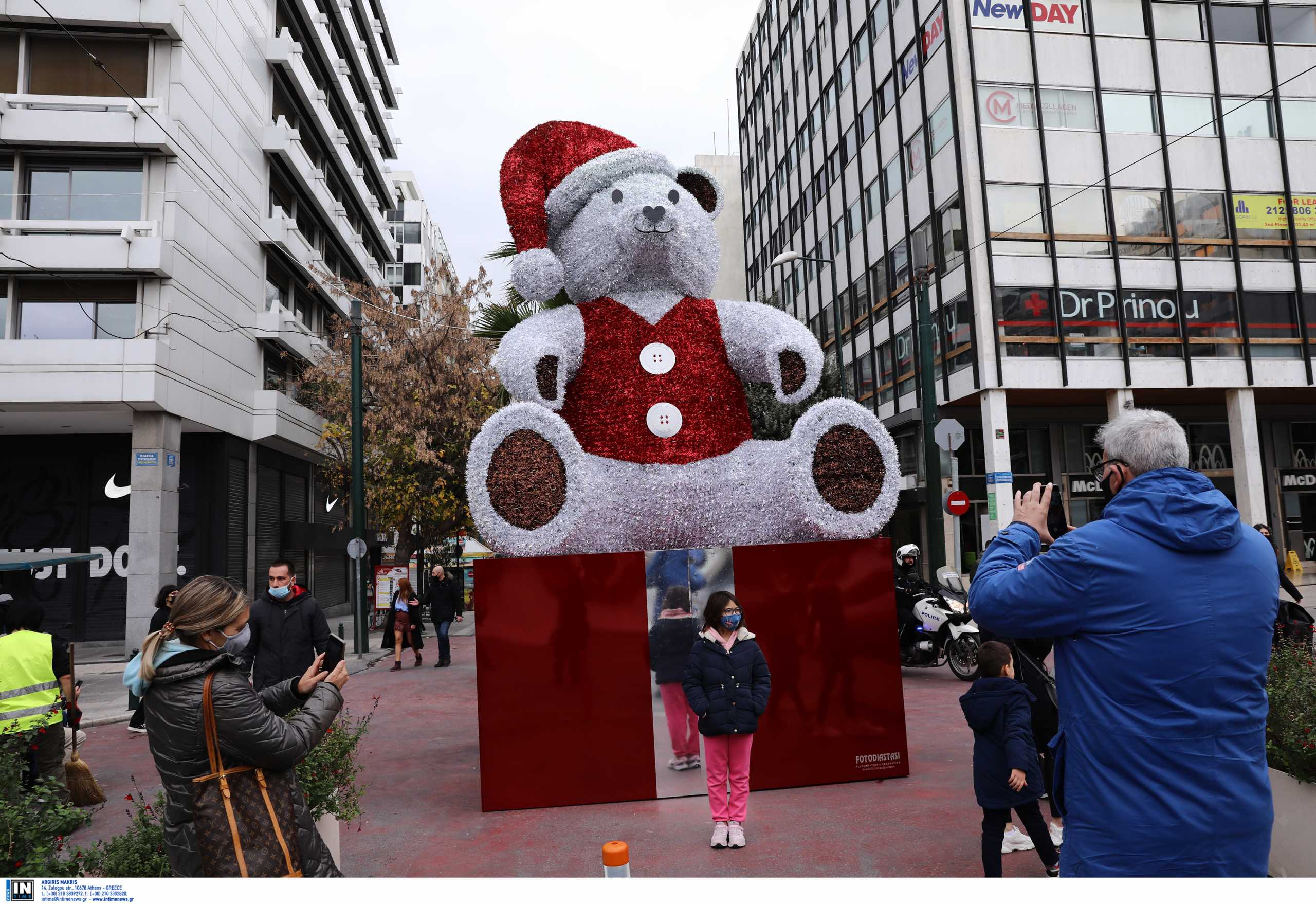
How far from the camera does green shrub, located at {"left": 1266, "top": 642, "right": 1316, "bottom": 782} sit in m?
3.67

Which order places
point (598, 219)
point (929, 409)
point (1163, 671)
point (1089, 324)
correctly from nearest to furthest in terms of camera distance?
1. point (1163, 671)
2. point (598, 219)
3. point (929, 409)
4. point (1089, 324)

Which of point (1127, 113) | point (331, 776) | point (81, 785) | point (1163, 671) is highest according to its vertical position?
point (1127, 113)

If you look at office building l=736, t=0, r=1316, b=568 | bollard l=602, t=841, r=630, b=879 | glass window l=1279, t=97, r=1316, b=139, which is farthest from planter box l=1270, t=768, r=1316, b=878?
glass window l=1279, t=97, r=1316, b=139

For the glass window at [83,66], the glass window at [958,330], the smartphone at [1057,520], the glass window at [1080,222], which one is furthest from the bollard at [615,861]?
the glass window at [1080,222]

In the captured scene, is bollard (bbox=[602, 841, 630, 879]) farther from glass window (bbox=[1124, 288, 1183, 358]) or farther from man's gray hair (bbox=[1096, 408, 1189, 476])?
glass window (bbox=[1124, 288, 1183, 358])

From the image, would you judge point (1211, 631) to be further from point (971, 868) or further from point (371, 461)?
point (371, 461)

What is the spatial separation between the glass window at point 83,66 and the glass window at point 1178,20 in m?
20.8

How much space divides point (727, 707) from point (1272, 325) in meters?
20.8

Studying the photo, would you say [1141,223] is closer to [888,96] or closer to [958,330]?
[958,330]

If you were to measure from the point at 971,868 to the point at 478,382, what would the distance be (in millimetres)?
17031

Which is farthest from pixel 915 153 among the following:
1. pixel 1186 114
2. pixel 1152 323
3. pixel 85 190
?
pixel 85 190

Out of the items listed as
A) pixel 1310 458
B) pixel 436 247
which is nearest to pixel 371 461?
pixel 1310 458

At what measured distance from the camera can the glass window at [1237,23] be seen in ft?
65.8

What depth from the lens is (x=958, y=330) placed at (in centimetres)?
1991
